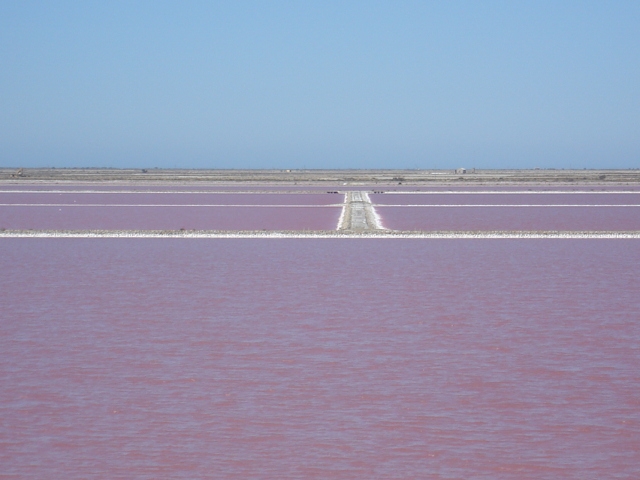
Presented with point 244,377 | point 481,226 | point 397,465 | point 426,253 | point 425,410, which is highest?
point 481,226

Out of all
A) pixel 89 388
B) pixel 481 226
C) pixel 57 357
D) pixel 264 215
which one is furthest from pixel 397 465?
pixel 264 215

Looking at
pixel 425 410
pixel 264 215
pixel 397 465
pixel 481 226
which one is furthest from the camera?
pixel 264 215

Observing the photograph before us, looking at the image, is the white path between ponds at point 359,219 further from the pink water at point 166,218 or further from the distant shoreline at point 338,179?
the distant shoreline at point 338,179

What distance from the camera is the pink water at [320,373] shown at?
5.52 metres

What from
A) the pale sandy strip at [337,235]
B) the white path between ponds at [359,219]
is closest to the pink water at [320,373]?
the pale sandy strip at [337,235]

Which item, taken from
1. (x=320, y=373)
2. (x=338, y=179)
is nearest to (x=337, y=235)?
(x=320, y=373)

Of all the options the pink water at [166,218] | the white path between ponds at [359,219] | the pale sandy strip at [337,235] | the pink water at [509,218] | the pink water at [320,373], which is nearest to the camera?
the pink water at [320,373]

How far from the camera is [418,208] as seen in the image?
31.3 meters

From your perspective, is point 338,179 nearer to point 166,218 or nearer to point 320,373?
point 166,218

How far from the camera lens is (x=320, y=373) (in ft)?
24.5

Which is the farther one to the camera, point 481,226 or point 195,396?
point 481,226

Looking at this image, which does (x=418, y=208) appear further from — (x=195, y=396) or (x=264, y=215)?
(x=195, y=396)

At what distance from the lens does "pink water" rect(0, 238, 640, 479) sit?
5523mm

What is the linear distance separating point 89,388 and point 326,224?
55.0ft
